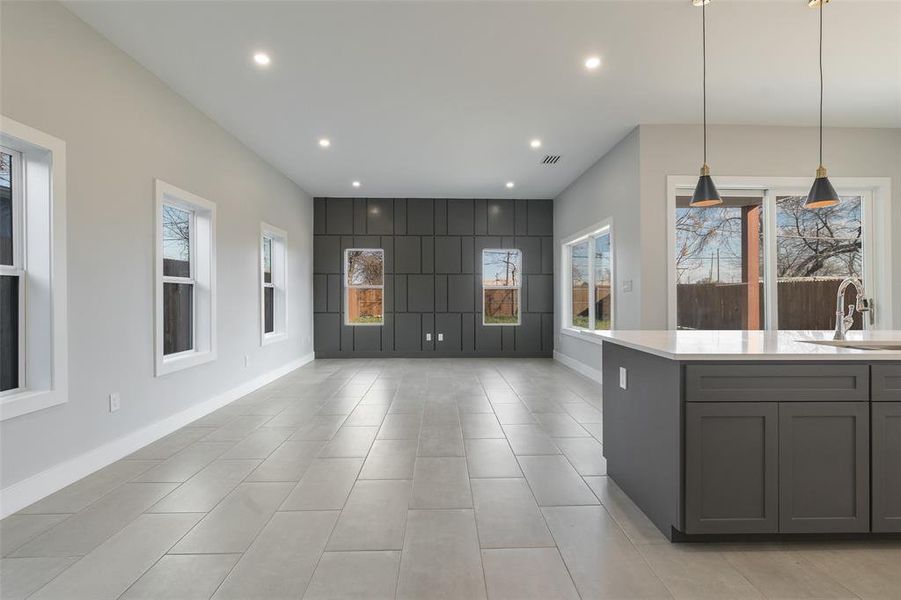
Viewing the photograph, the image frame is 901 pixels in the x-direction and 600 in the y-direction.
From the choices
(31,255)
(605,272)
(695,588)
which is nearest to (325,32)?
(31,255)

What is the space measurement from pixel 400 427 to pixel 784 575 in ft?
9.05

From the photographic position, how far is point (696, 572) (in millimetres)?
1795

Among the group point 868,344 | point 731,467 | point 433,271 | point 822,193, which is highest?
point 822,193

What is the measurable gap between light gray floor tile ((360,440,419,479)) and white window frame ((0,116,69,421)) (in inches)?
77.4

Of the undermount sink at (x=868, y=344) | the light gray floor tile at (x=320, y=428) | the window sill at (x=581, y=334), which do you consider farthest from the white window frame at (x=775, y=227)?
the light gray floor tile at (x=320, y=428)

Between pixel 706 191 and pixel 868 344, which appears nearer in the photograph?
pixel 868 344

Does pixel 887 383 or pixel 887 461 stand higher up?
pixel 887 383

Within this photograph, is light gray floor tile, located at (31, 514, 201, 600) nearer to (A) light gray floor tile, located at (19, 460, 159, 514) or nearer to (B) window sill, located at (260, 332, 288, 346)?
(A) light gray floor tile, located at (19, 460, 159, 514)

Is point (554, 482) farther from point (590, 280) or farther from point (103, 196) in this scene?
point (590, 280)

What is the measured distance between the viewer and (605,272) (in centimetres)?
606

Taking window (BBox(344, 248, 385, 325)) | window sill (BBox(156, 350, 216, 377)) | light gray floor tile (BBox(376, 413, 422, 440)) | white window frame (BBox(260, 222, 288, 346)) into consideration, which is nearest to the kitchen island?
light gray floor tile (BBox(376, 413, 422, 440))

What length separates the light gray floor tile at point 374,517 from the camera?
201 centimetres

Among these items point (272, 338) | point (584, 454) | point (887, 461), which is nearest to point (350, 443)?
point (584, 454)

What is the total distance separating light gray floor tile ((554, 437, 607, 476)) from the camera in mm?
2875
